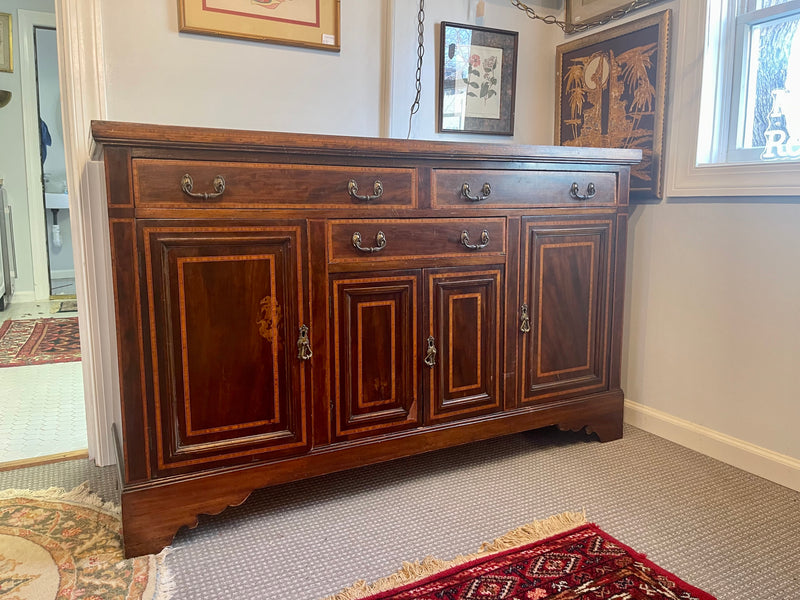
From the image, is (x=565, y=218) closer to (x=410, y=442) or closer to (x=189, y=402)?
(x=410, y=442)

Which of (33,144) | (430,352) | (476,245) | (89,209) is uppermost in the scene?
(33,144)

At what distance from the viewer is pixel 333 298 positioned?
1610 mm

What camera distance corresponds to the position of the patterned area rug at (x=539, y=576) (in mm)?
1296

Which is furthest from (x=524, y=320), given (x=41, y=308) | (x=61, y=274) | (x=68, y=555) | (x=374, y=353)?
(x=61, y=274)

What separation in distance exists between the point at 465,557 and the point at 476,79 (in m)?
1.81

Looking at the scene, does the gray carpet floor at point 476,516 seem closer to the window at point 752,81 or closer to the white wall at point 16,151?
the window at point 752,81

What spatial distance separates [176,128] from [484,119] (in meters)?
1.44

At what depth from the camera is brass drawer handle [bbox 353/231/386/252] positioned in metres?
1.61

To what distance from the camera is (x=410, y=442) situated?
1785 millimetres

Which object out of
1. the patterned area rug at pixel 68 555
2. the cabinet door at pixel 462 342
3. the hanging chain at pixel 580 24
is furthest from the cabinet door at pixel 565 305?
the patterned area rug at pixel 68 555

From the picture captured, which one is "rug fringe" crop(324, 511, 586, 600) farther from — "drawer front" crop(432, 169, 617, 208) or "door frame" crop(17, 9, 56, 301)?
"door frame" crop(17, 9, 56, 301)

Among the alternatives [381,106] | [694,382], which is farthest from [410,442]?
[381,106]

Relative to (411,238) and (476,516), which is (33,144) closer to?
(411,238)

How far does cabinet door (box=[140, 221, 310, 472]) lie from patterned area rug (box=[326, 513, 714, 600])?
49 cm
